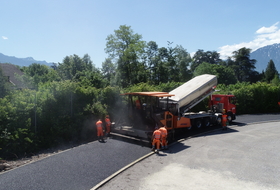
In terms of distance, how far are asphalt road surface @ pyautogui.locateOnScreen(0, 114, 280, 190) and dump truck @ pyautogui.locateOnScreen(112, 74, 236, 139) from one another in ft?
4.87

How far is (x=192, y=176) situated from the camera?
282 inches

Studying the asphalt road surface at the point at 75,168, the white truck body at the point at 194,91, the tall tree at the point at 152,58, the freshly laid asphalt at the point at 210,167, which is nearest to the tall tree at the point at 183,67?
the tall tree at the point at 152,58

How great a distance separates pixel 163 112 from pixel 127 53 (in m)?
24.2

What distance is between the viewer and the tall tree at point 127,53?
1373 inches

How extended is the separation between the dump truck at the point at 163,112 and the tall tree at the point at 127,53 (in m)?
20.7

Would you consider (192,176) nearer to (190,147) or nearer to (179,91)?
(190,147)

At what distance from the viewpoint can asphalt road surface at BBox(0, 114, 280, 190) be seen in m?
6.64

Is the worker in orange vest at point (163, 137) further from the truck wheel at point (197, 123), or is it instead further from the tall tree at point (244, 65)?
the tall tree at point (244, 65)

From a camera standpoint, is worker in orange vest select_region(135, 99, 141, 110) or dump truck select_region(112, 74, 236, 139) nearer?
dump truck select_region(112, 74, 236, 139)

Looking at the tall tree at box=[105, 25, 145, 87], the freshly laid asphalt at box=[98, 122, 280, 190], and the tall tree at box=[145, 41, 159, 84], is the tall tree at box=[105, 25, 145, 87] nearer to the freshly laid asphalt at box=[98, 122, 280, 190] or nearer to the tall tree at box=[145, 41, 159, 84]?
the tall tree at box=[145, 41, 159, 84]

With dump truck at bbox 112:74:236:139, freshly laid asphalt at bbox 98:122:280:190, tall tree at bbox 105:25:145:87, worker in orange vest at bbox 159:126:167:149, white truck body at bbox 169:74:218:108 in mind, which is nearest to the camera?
freshly laid asphalt at bbox 98:122:280:190

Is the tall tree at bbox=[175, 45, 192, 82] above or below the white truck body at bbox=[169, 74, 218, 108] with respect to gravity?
above

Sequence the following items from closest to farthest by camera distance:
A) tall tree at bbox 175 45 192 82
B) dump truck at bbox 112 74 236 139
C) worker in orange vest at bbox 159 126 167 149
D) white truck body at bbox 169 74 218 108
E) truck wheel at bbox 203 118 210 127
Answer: worker in orange vest at bbox 159 126 167 149 < dump truck at bbox 112 74 236 139 < white truck body at bbox 169 74 218 108 < truck wheel at bbox 203 118 210 127 < tall tree at bbox 175 45 192 82

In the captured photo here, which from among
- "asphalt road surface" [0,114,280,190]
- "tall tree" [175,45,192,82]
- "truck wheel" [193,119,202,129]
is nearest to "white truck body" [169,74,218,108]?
"truck wheel" [193,119,202,129]
